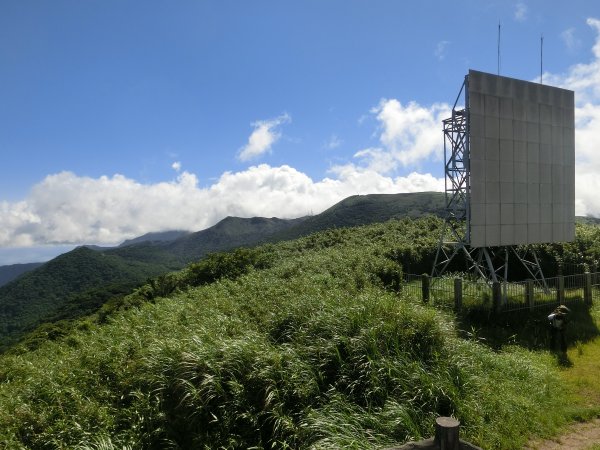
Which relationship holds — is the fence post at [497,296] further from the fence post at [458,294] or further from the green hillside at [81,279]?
the green hillside at [81,279]

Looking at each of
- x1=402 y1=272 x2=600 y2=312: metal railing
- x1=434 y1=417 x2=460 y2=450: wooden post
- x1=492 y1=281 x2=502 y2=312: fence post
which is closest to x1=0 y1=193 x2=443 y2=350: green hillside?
x1=402 y1=272 x2=600 y2=312: metal railing

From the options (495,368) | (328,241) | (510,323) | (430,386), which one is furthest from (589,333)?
(328,241)

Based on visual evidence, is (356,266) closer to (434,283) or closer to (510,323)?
(434,283)

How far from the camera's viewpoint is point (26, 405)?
5859mm

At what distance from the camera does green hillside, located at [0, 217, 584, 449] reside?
5.50m

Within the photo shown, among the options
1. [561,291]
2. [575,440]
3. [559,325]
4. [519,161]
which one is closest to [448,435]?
[575,440]

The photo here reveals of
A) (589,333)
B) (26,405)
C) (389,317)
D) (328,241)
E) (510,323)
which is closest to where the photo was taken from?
(26,405)

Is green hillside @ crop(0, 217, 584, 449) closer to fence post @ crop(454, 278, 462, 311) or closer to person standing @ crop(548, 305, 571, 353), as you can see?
person standing @ crop(548, 305, 571, 353)

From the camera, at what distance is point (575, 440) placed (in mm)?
6125

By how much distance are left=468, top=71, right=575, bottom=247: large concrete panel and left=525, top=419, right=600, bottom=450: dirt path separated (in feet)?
25.6

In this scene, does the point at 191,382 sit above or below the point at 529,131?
below

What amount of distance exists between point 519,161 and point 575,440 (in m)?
10.9

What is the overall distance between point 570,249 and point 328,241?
1512cm

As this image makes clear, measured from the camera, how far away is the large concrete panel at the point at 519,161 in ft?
44.8
